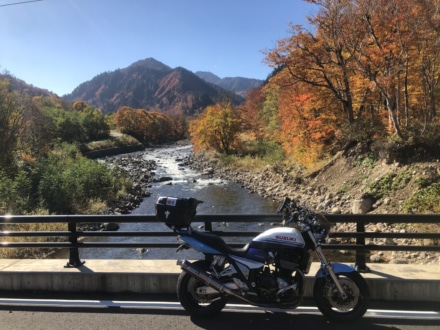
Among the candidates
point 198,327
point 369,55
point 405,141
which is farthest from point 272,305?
point 369,55

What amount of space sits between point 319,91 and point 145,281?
65.1 feet

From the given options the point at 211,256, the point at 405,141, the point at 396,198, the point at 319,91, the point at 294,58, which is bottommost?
the point at 396,198

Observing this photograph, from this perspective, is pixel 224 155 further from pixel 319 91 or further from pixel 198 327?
pixel 198 327

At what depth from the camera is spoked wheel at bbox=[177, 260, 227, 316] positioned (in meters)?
4.29

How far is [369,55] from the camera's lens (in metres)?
16.3

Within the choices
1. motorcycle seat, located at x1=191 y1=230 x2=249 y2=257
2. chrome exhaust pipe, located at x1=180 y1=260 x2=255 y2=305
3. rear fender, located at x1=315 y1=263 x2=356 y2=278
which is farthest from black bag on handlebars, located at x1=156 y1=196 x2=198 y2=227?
rear fender, located at x1=315 y1=263 x2=356 y2=278

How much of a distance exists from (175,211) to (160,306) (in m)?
1.33

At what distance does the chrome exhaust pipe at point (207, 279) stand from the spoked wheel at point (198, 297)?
76 millimetres

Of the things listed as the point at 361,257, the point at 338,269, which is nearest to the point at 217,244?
the point at 338,269

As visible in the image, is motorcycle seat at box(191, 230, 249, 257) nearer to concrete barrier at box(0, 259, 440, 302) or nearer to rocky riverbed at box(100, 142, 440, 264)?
concrete barrier at box(0, 259, 440, 302)

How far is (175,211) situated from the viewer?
4.28 meters

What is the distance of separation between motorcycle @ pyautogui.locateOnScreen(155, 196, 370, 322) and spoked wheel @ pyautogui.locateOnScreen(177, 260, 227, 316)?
0.5 inches

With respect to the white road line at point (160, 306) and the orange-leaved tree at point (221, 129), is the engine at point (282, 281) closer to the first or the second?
the white road line at point (160, 306)

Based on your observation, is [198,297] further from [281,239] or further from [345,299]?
[345,299]
